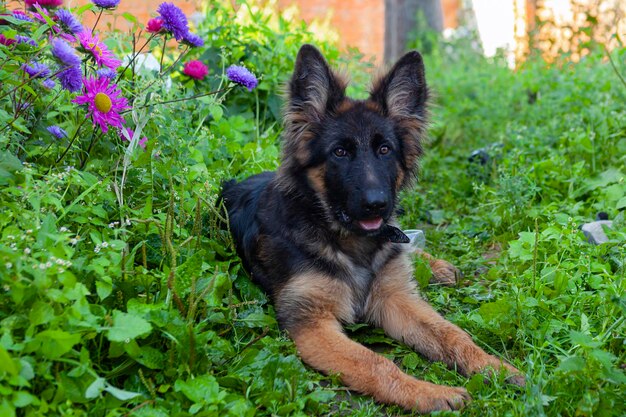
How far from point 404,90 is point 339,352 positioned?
1.73m

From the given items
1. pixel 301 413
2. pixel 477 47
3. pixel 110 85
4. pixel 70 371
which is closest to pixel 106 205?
pixel 110 85

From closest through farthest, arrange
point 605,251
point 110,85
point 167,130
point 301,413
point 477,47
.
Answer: point 301,413 < point 110,85 < point 605,251 < point 167,130 < point 477,47

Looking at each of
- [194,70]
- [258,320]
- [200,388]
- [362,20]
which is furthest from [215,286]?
[362,20]

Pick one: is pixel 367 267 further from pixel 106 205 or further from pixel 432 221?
pixel 432 221

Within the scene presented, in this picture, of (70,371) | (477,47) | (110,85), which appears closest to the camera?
(70,371)

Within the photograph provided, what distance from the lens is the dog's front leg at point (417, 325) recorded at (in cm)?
354

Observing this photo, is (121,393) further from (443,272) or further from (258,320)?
(443,272)

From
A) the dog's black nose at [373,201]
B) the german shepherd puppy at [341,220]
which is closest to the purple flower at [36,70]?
the german shepherd puppy at [341,220]

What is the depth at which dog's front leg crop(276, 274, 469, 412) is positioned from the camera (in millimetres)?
3223

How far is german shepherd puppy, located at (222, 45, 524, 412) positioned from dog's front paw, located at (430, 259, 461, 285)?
48 centimetres

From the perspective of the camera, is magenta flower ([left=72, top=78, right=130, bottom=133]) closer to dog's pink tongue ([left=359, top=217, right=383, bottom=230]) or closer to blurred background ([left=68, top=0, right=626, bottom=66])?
dog's pink tongue ([left=359, top=217, right=383, bottom=230])

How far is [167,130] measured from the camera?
4.64 metres

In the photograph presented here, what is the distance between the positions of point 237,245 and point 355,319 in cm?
96

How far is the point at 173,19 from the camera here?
153 inches
